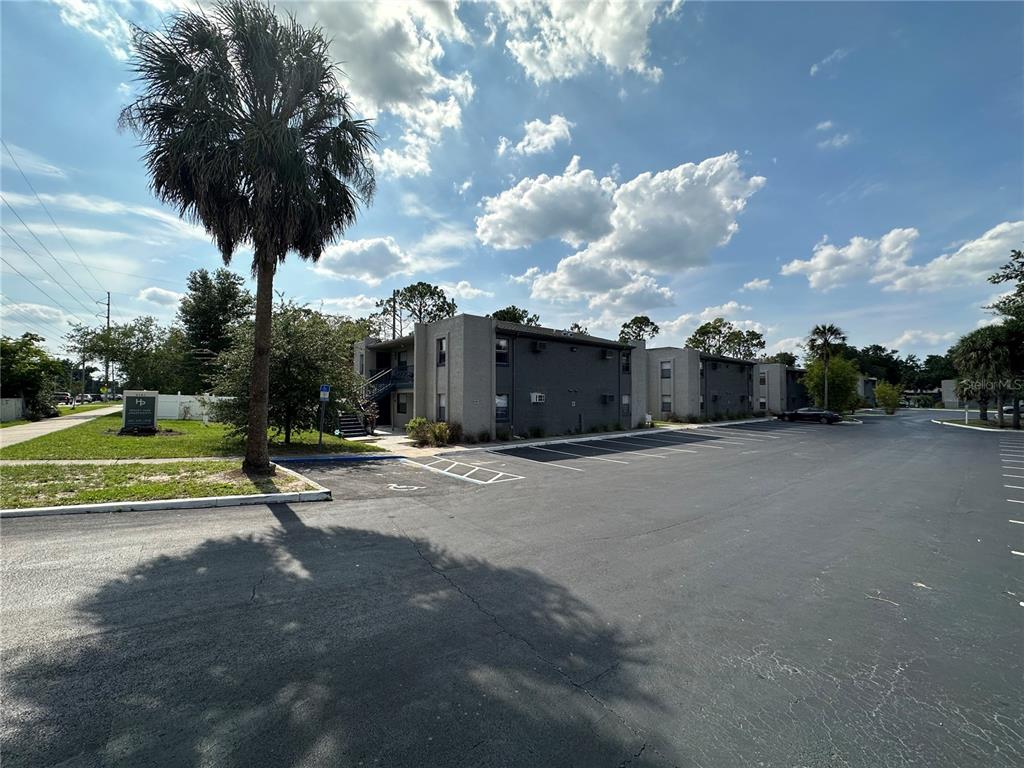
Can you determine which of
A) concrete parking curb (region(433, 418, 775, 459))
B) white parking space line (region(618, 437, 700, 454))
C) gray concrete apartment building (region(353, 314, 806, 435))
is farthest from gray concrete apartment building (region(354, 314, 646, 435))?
white parking space line (region(618, 437, 700, 454))

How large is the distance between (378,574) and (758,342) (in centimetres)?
7003

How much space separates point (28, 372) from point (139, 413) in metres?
14.3

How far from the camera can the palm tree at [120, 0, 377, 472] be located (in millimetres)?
9383

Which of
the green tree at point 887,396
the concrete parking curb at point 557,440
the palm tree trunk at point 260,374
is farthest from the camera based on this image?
the green tree at point 887,396

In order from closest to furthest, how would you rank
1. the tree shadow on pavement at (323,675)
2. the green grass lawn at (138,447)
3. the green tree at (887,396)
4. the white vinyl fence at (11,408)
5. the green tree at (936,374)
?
the tree shadow on pavement at (323,675)
the green grass lawn at (138,447)
the white vinyl fence at (11,408)
the green tree at (887,396)
the green tree at (936,374)

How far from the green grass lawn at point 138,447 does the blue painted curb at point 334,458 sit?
87 cm

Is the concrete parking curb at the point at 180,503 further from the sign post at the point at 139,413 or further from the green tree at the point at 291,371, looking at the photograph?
the sign post at the point at 139,413

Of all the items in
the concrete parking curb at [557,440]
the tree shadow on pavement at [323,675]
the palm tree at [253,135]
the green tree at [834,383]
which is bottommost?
the concrete parking curb at [557,440]

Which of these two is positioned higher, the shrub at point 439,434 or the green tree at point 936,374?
the green tree at point 936,374

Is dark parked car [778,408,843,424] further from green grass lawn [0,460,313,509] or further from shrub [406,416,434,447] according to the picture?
green grass lawn [0,460,313,509]

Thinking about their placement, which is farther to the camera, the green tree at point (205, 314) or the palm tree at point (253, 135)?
the green tree at point (205, 314)

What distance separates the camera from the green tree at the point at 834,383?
4103 centimetres

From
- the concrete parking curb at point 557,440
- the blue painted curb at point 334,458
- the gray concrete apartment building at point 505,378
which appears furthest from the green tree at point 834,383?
the blue painted curb at point 334,458

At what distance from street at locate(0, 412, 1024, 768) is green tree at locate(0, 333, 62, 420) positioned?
28.7 meters
